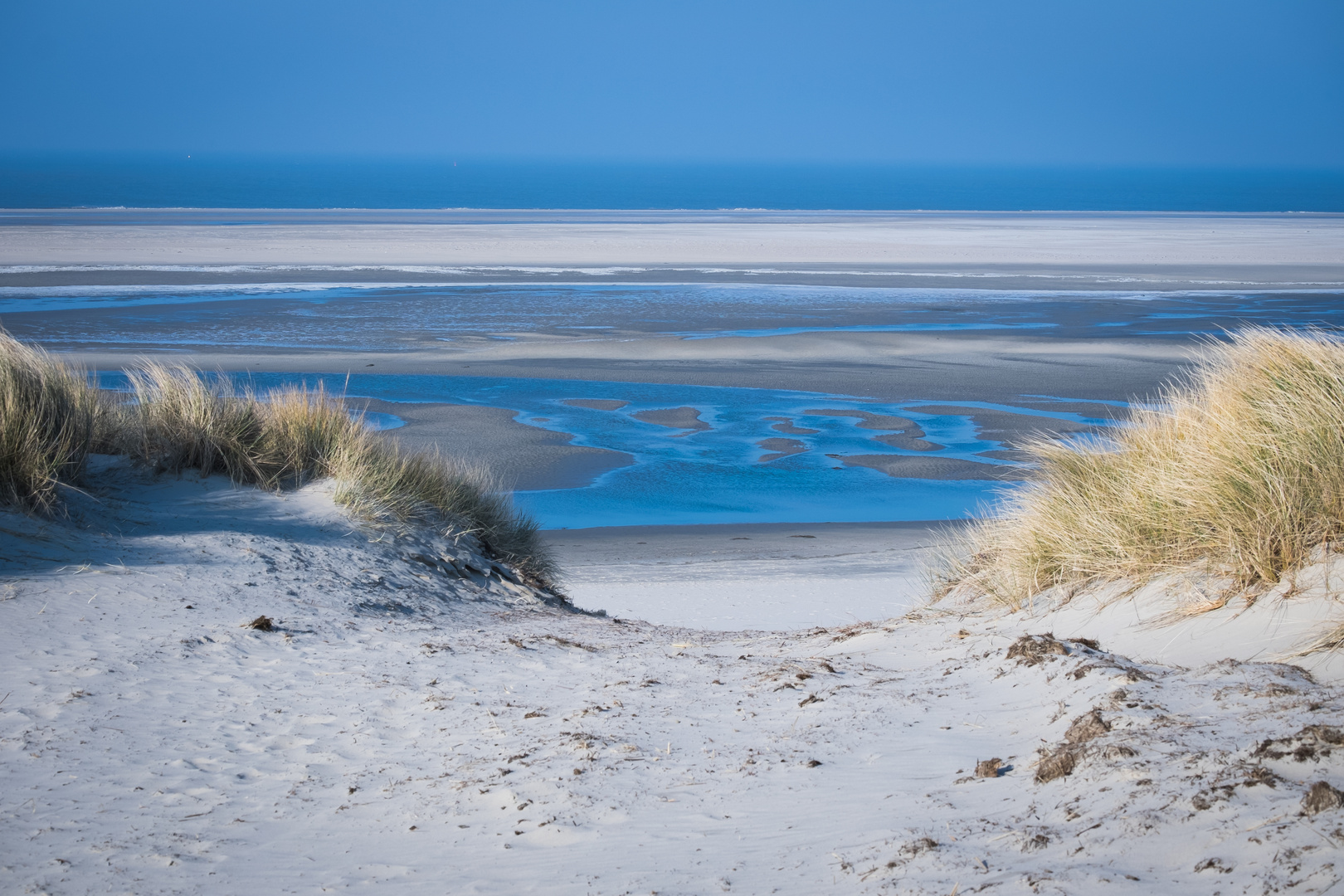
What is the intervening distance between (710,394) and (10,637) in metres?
13.2

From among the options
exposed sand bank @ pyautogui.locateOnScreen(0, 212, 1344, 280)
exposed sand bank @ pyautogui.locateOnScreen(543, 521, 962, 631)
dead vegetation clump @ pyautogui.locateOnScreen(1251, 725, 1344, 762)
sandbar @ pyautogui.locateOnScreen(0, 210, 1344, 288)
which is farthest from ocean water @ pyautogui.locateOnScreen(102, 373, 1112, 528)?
exposed sand bank @ pyautogui.locateOnScreen(0, 212, 1344, 280)

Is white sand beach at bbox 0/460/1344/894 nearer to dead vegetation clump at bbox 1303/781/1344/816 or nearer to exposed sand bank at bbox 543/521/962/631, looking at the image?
dead vegetation clump at bbox 1303/781/1344/816

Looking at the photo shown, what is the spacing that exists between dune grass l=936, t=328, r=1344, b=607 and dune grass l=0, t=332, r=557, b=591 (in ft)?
11.5

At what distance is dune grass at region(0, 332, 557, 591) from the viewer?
6.70 m

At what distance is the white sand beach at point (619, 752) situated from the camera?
275cm

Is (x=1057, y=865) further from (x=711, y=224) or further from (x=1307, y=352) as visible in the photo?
(x=711, y=224)

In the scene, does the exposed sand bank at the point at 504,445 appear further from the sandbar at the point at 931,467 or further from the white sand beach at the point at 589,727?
the white sand beach at the point at 589,727

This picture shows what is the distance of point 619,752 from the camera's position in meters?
3.68

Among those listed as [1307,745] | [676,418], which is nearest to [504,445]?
[676,418]

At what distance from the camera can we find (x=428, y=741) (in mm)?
3891

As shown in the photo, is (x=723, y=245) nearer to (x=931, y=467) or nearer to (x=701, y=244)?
(x=701, y=244)

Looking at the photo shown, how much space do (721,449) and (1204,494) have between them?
9370 mm

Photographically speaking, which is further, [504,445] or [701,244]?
[701,244]

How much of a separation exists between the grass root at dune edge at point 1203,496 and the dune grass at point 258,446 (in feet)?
11.5
